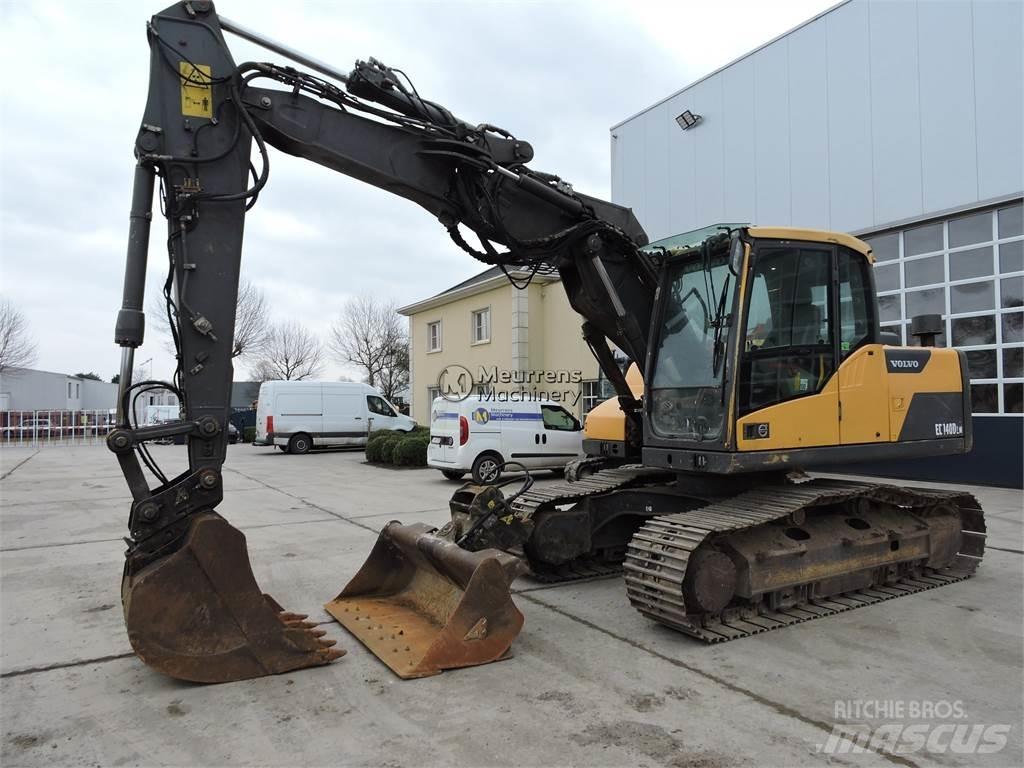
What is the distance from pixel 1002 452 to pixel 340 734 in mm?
12293

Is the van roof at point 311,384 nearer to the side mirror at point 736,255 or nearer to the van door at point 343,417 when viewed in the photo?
the van door at point 343,417

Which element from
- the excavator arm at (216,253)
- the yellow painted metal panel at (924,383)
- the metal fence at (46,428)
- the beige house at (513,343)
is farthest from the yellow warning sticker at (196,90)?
the metal fence at (46,428)

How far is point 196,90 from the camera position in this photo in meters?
4.39

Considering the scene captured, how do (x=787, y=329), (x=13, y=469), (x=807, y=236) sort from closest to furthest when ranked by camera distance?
(x=787, y=329)
(x=807, y=236)
(x=13, y=469)

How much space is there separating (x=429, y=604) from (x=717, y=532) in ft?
7.03

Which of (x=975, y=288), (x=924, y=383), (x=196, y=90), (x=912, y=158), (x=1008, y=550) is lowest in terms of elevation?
(x=1008, y=550)

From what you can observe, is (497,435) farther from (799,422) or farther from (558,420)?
(799,422)

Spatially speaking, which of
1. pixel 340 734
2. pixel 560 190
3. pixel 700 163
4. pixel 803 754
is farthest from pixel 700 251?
pixel 700 163

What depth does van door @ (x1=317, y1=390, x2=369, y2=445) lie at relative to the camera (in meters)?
25.1

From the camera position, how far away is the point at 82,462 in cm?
2148

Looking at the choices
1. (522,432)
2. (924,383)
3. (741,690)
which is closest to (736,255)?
(924,383)

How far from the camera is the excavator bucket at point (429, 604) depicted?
4.43 meters

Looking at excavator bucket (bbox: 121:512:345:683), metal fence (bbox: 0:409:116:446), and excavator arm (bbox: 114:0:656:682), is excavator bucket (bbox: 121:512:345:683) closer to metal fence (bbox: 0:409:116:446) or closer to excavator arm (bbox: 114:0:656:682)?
excavator arm (bbox: 114:0:656:682)

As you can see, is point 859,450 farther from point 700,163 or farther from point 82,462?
point 82,462
